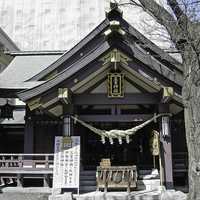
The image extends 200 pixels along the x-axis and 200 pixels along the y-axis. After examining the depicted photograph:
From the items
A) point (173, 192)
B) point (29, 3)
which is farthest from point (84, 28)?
point (173, 192)

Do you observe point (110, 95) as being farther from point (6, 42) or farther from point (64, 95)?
point (6, 42)

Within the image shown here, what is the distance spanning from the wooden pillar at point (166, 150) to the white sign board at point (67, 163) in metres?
2.87

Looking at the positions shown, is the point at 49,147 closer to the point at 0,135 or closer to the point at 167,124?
the point at 0,135

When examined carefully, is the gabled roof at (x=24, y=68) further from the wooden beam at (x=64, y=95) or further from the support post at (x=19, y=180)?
the support post at (x=19, y=180)

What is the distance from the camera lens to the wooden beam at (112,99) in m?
12.3

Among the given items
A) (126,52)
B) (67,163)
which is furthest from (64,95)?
(126,52)

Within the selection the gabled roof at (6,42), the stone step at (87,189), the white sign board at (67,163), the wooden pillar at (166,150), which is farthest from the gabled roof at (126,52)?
the gabled roof at (6,42)

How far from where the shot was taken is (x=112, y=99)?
1232 cm

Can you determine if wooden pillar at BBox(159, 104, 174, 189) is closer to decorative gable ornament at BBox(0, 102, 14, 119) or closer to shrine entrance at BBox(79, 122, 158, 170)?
shrine entrance at BBox(79, 122, 158, 170)

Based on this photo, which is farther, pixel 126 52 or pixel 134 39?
pixel 134 39

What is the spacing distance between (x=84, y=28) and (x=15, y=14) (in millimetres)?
6167

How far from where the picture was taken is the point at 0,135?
18328 millimetres

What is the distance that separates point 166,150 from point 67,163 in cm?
336

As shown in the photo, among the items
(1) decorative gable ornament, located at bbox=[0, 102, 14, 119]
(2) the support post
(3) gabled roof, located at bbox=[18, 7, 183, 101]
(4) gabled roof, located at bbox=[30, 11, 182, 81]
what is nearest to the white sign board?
(3) gabled roof, located at bbox=[18, 7, 183, 101]
